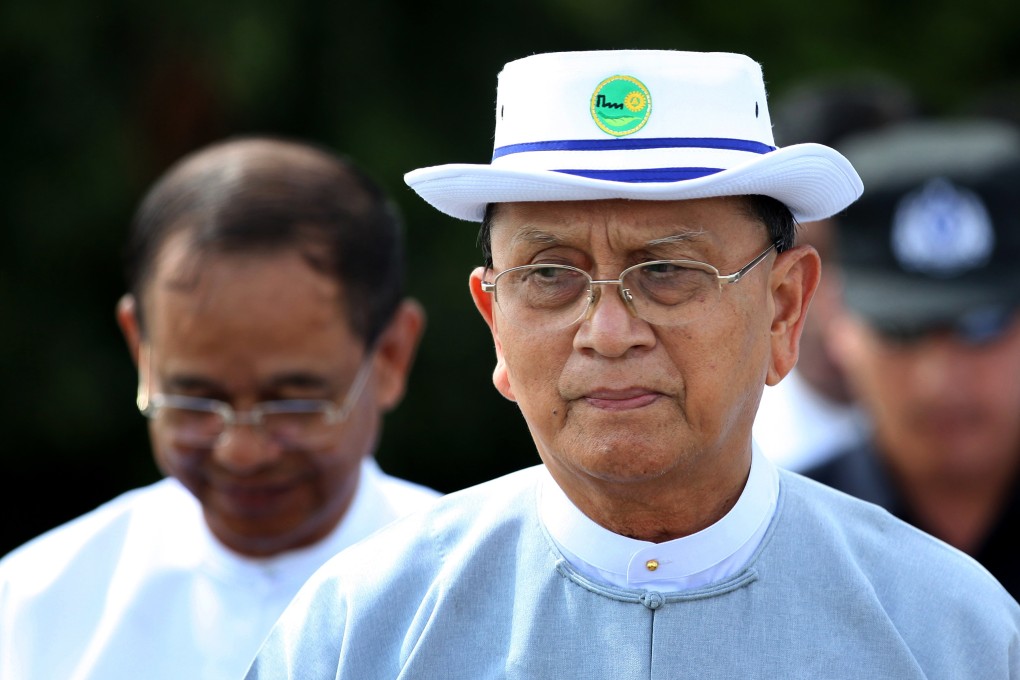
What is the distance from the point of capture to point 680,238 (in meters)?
3.05

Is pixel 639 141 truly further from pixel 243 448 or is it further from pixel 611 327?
pixel 243 448

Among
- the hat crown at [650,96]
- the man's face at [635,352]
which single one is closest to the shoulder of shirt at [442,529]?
the man's face at [635,352]

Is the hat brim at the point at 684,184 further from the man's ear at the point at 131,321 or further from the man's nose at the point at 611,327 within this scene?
the man's ear at the point at 131,321

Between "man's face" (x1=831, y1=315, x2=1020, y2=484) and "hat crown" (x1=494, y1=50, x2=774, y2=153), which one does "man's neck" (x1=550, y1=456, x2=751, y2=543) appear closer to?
"hat crown" (x1=494, y1=50, x2=774, y2=153)

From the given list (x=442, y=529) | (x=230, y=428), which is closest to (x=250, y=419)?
(x=230, y=428)

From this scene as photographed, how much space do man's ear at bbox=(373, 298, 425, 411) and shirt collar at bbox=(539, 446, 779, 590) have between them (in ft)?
4.54

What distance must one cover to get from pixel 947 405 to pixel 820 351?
146cm

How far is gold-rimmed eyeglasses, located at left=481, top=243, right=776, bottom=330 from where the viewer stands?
304 centimetres

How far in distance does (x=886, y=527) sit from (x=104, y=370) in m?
6.42

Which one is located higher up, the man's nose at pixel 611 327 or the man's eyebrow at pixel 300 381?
the man's nose at pixel 611 327

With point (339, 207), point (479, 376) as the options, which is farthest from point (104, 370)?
point (339, 207)

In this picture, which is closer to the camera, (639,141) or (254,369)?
(639,141)

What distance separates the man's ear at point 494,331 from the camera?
3.27 metres

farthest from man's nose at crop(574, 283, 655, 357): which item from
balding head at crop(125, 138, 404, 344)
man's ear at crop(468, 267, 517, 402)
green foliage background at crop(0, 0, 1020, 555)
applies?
green foliage background at crop(0, 0, 1020, 555)
